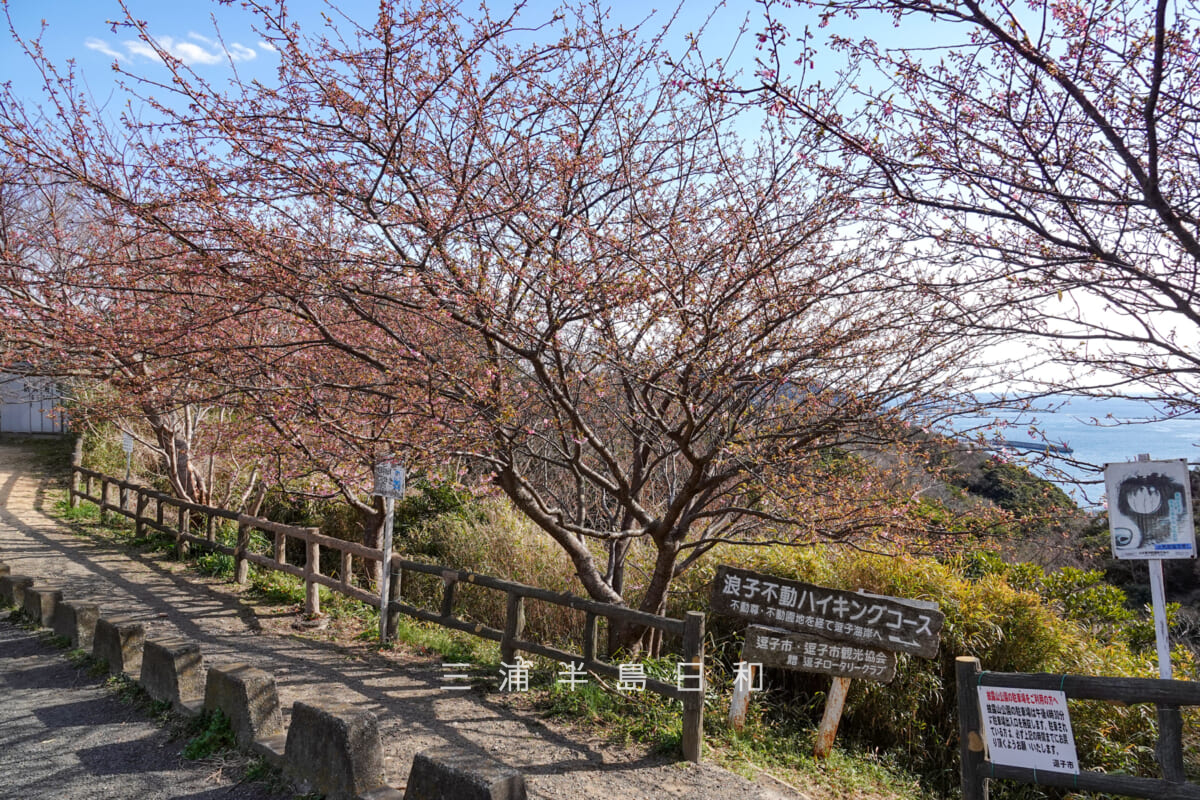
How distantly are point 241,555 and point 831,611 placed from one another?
25.8ft

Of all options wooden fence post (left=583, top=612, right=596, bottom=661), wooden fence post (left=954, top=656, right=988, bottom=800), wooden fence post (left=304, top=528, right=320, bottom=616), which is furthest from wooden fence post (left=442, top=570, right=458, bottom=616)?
wooden fence post (left=954, top=656, right=988, bottom=800)

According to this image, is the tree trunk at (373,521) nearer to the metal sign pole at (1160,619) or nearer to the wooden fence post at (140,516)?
the wooden fence post at (140,516)

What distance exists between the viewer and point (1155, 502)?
4.08 metres

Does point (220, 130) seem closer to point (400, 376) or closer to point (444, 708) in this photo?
point (400, 376)

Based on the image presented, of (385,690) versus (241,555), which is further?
(241,555)

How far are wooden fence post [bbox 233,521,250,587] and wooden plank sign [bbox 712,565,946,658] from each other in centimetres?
700

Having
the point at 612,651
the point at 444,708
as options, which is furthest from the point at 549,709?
the point at 612,651

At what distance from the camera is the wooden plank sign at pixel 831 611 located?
16.8 feet

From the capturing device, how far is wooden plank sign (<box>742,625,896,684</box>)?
5230 mm

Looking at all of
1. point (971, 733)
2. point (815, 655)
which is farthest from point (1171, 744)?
point (815, 655)

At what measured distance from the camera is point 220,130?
5.27 meters

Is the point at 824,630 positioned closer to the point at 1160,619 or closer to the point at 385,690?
the point at 1160,619

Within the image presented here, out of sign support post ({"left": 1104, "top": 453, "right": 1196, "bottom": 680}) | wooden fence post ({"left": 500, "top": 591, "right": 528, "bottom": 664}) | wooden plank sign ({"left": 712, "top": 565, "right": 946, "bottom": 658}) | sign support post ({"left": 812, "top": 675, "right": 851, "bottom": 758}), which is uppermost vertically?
sign support post ({"left": 1104, "top": 453, "right": 1196, "bottom": 680})

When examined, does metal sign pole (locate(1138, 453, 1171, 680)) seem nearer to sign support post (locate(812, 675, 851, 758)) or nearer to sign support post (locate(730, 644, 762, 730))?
sign support post (locate(812, 675, 851, 758))
